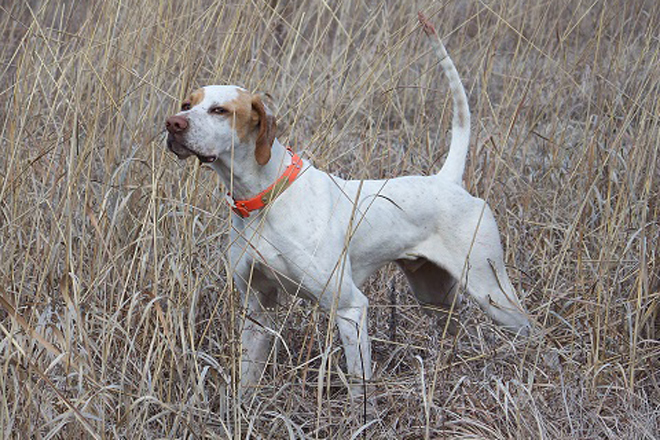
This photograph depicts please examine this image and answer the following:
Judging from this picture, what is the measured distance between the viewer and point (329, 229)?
2.86 metres

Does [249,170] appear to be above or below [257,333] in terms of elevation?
above

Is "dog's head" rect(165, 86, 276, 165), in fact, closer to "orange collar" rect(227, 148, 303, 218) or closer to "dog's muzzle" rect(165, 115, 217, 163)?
"dog's muzzle" rect(165, 115, 217, 163)

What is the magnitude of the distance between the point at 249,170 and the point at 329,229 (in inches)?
12.4

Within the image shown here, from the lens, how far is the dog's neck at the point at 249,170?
→ 2.73 m

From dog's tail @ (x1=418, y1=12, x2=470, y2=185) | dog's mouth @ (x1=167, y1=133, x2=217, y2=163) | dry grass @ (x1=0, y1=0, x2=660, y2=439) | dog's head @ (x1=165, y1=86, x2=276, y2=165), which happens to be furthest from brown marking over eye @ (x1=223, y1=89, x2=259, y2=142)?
dog's tail @ (x1=418, y1=12, x2=470, y2=185)

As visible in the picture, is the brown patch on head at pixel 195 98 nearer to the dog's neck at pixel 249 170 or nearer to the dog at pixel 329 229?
the dog at pixel 329 229

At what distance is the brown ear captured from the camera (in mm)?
2662

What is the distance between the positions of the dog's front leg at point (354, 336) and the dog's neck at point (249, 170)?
43 cm

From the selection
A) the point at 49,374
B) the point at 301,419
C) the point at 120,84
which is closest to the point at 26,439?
the point at 49,374

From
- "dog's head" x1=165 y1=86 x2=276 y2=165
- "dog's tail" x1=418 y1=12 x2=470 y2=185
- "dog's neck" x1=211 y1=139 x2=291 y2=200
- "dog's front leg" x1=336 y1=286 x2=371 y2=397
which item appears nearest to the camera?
"dog's head" x1=165 y1=86 x2=276 y2=165

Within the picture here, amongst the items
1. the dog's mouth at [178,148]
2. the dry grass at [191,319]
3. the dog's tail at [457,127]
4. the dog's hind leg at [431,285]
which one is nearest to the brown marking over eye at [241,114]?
the dog's mouth at [178,148]

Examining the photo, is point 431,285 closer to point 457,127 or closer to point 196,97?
point 457,127

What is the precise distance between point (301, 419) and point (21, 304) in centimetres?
89

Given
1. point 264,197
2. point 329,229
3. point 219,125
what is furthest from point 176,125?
point 329,229
